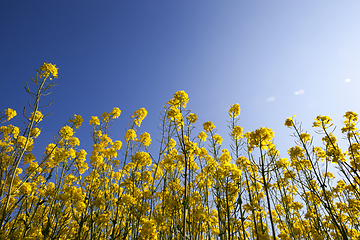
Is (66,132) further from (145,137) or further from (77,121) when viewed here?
(145,137)

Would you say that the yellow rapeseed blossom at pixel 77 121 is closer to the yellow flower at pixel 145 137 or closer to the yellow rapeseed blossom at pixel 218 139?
the yellow flower at pixel 145 137

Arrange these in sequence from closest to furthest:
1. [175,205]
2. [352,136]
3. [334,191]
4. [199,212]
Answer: [175,205] → [199,212] → [352,136] → [334,191]

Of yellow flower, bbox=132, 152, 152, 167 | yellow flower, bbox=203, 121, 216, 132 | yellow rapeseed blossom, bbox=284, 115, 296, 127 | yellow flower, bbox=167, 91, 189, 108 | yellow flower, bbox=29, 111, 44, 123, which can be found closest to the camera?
yellow flower, bbox=29, 111, 44, 123

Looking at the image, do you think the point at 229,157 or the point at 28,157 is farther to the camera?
the point at 229,157

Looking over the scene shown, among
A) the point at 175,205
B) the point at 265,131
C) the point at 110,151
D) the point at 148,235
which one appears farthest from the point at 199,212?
the point at 110,151

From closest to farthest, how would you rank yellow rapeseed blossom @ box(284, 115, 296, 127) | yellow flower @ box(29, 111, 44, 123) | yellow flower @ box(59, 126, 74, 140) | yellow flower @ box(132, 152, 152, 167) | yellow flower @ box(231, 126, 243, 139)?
yellow flower @ box(29, 111, 44, 123) < yellow flower @ box(132, 152, 152, 167) < yellow flower @ box(59, 126, 74, 140) < yellow rapeseed blossom @ box(284, 115, 296, 127) < yellow flower @ box(231, 126, 243, 139)

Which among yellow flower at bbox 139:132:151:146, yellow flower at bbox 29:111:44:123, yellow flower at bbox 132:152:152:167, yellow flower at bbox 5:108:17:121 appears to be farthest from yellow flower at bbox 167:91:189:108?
yellow flower at bbox 5:108:17:121

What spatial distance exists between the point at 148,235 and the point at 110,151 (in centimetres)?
243

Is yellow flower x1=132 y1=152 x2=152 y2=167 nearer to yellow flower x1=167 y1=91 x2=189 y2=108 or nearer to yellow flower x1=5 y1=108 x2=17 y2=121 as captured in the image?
yellow flower x1=167 y1=91 x2=189 y2=108

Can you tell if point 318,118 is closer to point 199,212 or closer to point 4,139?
point 199,212

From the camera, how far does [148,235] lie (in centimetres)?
289

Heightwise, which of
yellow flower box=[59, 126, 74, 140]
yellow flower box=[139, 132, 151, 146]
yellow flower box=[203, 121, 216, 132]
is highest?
yellow flower box=[203, 121, 216, 132]

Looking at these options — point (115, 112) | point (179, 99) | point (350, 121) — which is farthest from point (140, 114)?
point (350, 121)

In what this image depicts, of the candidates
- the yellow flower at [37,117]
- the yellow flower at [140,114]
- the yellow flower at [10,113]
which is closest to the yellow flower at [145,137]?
the yellow flower at [140,114]
